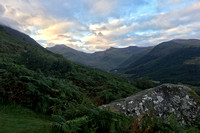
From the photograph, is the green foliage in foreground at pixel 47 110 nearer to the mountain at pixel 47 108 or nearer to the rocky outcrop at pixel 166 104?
the mountain at pixel 47 108

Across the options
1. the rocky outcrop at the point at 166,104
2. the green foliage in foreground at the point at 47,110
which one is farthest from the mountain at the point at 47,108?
the rocky outcrop at the point at 166,104

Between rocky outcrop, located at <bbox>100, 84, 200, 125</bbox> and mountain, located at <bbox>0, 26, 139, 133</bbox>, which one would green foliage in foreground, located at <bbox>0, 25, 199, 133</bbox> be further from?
rocky outcrop, located at <bbox>100, 84, 200, 125</bbox>

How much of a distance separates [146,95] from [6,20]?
228527 millimetres

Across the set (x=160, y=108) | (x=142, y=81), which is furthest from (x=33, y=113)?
(x=142, y=81)

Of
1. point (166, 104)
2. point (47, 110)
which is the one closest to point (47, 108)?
point (47, 110)

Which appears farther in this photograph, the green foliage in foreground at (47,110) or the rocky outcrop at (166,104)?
the rocky outcrop at (166,104)

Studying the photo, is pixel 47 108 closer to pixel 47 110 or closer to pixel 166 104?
pixel 47 110

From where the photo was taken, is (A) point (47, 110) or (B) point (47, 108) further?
(B) point (47, 108)

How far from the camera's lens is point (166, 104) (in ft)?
22.8

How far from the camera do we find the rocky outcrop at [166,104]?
261 inches

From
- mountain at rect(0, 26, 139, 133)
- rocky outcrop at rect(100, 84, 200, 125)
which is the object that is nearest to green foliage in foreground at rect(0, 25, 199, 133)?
mountain at rect(0, 26, 139, 133)

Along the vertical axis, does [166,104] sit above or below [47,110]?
above

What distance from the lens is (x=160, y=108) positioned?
681cm

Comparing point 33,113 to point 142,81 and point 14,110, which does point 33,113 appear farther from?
point 142,81
